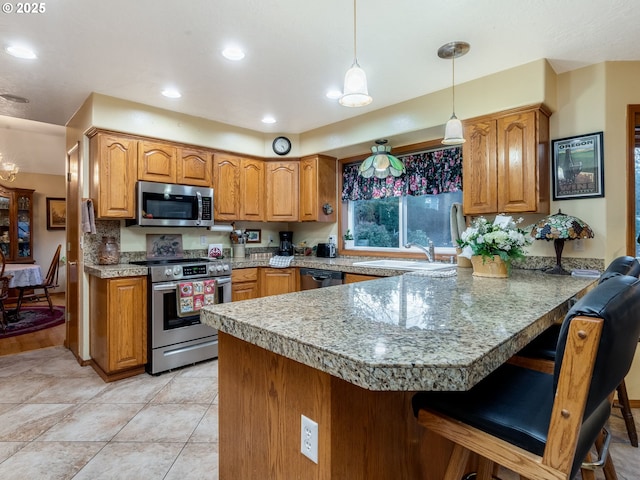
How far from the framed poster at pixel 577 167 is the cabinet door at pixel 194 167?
10.6 ft

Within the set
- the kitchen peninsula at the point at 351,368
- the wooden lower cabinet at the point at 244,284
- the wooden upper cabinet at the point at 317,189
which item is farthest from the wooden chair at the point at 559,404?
the wooden upper cabinet at the point at 317,189

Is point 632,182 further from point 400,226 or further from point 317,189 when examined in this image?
point 317,189

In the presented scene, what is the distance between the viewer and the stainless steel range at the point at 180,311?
305 centimetres

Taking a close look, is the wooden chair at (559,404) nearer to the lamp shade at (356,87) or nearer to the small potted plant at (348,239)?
the lamp shade at (356,87)

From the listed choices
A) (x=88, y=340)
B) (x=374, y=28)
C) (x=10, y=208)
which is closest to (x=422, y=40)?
(x=374, y=28)

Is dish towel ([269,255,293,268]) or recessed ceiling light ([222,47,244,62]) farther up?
recessed ceiling light ([222,47,244,62])

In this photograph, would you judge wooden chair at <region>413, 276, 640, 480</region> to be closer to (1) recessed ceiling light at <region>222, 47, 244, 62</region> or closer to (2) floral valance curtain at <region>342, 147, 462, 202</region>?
(1) recessed ceiling light at <region>222, 47, 244, 62</region>

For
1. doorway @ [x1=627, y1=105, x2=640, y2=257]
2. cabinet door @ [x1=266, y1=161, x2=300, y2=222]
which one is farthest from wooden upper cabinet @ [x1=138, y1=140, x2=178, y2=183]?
doorway @ [x1=627, y1=105, x2=640, y2=257]

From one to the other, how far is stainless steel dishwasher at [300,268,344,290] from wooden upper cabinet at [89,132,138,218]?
179 centimetres

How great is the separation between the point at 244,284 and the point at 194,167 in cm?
135

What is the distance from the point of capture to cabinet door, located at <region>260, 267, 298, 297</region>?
3.90 metres

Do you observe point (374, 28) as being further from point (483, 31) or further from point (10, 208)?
point (10, 208)

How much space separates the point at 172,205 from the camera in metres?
3.48

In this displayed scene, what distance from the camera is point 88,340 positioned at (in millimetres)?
3324
